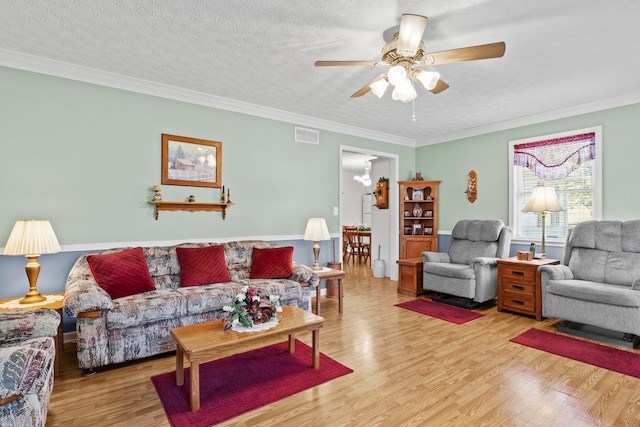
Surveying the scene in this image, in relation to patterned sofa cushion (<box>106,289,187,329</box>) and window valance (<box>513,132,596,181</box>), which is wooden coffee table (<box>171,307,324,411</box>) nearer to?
patterned sofa cushion (<box>106,289,187,329</box>)

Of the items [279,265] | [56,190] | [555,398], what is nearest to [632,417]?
[555,398]

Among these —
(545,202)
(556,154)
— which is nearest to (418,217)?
(545,202)

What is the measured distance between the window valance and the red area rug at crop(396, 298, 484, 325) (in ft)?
7.52

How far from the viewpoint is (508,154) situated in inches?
199

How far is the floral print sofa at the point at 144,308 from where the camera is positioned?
254cm

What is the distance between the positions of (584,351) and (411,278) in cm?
228

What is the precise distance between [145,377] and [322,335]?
158 cm

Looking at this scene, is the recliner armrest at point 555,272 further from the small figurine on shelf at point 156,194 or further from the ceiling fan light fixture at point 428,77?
the small figurine on shelf at point 156,194

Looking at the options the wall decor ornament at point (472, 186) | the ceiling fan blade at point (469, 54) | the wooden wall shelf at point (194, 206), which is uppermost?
the ceiling fan blade at point (469, 54)

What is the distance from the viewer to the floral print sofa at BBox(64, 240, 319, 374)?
8.32ft

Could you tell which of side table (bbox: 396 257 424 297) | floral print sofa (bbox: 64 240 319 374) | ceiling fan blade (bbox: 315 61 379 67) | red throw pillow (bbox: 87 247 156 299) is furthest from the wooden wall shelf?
side table (bbox: 396 257 424 297)

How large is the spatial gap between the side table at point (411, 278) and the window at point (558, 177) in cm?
151

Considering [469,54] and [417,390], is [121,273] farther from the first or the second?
[469,54]

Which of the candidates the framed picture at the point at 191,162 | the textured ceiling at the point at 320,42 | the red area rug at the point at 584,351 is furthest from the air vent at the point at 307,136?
the red area rug at the point at 584,351
